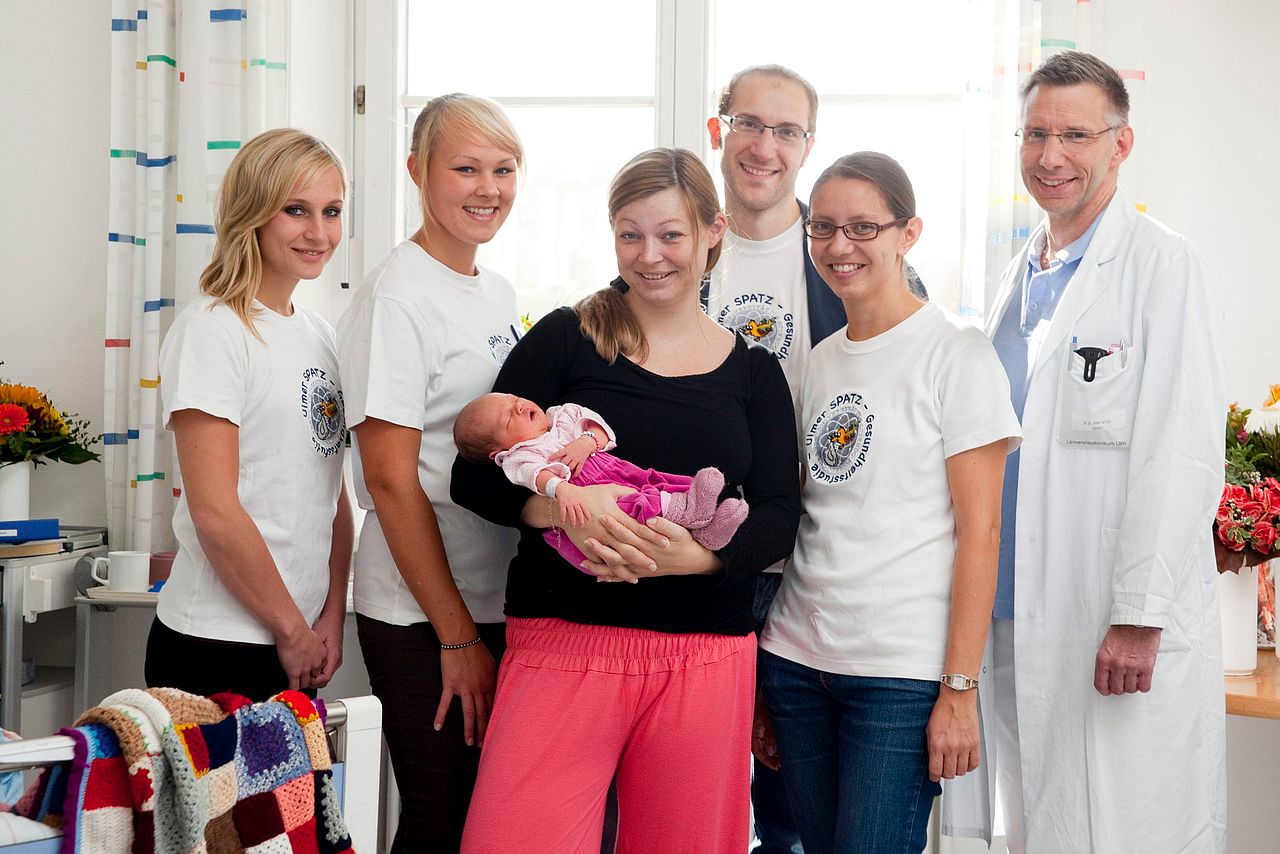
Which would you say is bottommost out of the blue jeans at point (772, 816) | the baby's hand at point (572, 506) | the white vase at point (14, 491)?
the blue jeans at point (772, 816)

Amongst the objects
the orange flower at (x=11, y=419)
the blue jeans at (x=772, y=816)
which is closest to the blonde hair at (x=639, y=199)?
the blue jeans at (x=772, y=816)

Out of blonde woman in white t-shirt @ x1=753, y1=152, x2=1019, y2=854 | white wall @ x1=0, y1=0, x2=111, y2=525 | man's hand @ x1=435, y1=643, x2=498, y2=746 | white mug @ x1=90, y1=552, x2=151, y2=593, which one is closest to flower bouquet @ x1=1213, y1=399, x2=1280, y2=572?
blonde woman in white t-shirt @ x1=753, y1=152, x2=1019, y2=854

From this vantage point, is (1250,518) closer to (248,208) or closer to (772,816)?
(772,816)

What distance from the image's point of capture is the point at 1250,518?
2.14 metres

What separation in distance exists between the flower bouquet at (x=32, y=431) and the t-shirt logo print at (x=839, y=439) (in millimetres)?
1974

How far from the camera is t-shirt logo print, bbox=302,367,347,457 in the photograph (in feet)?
5.74

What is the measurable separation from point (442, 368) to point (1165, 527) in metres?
1.15

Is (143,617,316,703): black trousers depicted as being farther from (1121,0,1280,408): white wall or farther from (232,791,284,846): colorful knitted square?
(1121,0,1280,408): white wall

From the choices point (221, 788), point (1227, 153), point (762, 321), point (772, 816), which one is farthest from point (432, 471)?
point (1227, 153)

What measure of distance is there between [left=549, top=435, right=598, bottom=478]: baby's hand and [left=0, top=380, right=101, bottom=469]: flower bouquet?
1.79 metres

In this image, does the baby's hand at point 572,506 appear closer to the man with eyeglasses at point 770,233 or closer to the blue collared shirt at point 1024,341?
the man with eyeglasses at point 770,233

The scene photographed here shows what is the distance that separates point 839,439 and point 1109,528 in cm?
48

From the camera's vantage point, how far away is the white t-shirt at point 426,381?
5.34 feet

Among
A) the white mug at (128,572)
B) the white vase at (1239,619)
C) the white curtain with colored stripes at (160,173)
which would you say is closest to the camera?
the white vase at (1239,619)
